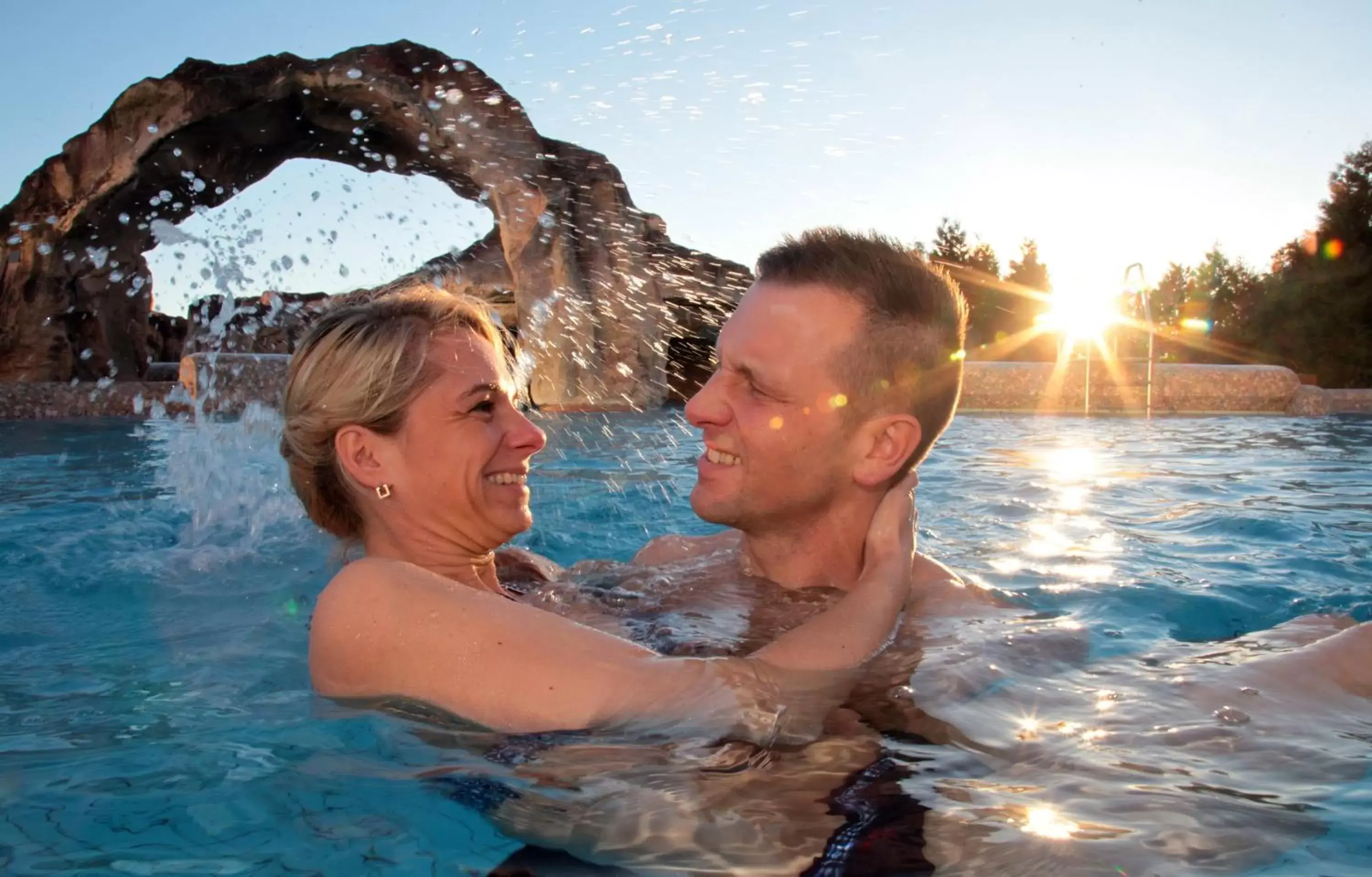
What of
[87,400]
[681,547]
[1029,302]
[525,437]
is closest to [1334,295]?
[1029,302]

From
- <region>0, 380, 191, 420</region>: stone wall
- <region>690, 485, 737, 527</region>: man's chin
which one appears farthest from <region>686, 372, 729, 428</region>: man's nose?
<region>0, 380, 191, 420</region>: stone wall

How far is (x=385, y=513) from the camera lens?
2.53 meters

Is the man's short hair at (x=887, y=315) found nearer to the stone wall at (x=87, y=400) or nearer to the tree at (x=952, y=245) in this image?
the stone wall at (x=87, y=400)

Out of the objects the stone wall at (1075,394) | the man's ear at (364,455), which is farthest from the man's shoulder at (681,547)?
the stone wall at (1075,394)

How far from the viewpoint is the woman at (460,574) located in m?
1.91

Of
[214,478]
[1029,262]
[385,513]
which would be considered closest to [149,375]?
[214,478]

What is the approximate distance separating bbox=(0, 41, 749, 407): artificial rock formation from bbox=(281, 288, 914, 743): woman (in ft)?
41.3

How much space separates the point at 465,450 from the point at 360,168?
51.2 feet

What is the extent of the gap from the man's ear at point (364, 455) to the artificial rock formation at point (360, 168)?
1271 centimetres

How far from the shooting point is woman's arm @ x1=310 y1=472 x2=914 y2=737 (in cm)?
189

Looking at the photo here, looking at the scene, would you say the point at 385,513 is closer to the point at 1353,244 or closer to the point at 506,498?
the point at 506,498

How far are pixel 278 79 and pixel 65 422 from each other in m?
5.30

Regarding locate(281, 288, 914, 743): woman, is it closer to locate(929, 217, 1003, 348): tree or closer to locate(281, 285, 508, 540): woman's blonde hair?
locate(281, 285, 508, 540): woman's blonde hair

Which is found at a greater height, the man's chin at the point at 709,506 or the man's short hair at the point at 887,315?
the man's short hair at the point at 887,315
